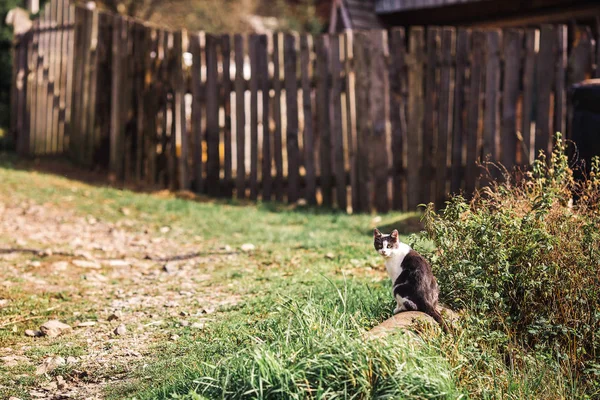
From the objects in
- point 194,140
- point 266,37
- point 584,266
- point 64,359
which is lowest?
point 64,359

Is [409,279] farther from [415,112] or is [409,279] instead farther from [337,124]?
[337,124]

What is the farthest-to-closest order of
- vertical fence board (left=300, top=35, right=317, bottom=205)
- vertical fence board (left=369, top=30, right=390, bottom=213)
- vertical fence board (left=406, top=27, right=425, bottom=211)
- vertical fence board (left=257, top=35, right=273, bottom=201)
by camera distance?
vertical fence board (left=257, top=35, right=273, bottom=201) < vertical fence board (left=300, top=35, right=317, bottom=205) < vertical fence board (left=369, top=30, right=390, bottom=213) < vertical fence board (left=406, top=27, right=425, bottom=211)

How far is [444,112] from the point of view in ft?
29.7

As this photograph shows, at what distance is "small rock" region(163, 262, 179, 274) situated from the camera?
6797mm

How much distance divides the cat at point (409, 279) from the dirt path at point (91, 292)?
148 centimetres

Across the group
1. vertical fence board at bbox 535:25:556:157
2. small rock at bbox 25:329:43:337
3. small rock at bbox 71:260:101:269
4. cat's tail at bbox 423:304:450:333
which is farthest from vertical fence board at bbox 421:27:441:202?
small rock at bbox 25:329:43:337

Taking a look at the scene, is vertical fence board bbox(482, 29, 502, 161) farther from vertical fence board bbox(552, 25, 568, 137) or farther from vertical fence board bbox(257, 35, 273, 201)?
vertical fence board bbox(257, 35, 273, 201)

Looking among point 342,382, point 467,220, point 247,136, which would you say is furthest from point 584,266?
point 247,136

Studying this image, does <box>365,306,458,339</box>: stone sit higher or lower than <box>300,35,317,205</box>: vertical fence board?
lower

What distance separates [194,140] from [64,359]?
6.10 m

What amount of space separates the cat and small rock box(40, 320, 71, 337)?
7.58 ft

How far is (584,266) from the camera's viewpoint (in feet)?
15.3

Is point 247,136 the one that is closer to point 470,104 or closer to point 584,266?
point 470,104

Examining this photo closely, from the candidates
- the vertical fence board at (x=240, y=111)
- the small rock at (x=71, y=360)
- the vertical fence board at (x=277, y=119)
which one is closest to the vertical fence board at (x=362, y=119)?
the vertical fence board at (x=277, y=119)
